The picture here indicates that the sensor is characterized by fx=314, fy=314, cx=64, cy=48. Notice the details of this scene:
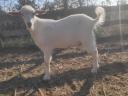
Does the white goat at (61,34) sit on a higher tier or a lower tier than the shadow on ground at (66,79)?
higher

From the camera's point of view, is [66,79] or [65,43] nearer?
[66,79]

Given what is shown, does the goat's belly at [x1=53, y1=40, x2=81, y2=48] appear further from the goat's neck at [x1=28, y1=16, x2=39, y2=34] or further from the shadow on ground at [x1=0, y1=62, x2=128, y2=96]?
the shadow on ground at [x1=0, y1=62, x2=128, y2=96]

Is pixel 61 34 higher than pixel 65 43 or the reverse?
higher

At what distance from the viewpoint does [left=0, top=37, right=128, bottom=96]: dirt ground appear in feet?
22.1

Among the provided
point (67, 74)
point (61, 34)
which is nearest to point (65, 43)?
point (61, 34)

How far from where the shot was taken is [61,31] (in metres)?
7.50

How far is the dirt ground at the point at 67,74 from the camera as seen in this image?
22.1ft

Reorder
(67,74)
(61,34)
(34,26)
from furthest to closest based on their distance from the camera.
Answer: (67,74) < (61,34) < (34,26)

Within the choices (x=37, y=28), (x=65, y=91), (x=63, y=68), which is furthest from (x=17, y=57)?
(x=65, y=91)

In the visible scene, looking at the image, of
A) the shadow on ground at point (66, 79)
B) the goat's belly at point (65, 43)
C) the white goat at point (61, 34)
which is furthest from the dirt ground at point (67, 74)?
the goat's belly at point (65, 43)

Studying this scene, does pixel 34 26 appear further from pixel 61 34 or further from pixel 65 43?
pixel 65 43

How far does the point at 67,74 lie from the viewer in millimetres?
7785

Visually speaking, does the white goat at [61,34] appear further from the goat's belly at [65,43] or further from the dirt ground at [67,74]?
the dirt ground at [67,74]

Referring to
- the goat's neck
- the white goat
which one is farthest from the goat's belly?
the goat's neck
